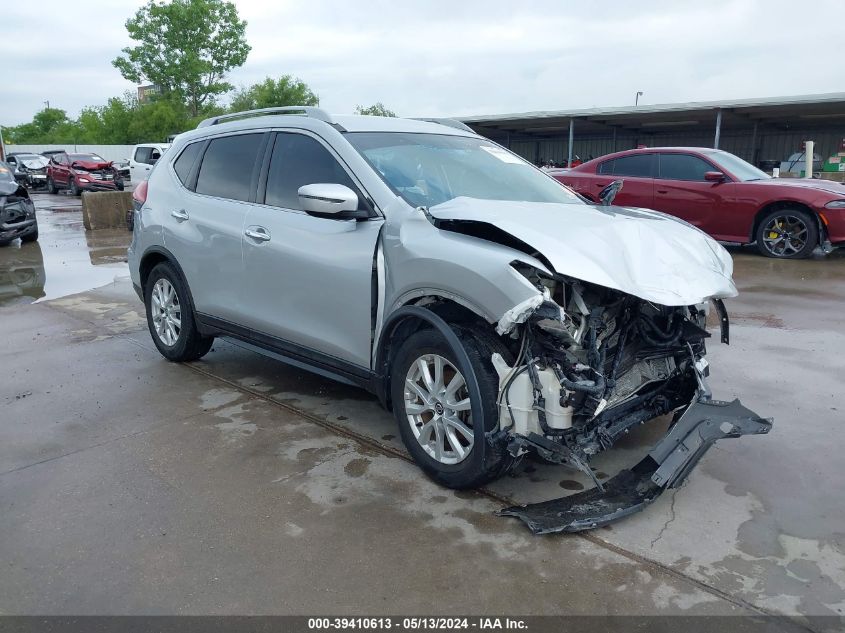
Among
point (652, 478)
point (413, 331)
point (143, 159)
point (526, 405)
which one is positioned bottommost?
point (652, 478)

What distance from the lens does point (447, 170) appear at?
423 cm

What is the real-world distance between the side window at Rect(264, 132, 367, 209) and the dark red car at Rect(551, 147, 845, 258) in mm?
7630

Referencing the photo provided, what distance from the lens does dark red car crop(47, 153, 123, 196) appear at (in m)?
27.7

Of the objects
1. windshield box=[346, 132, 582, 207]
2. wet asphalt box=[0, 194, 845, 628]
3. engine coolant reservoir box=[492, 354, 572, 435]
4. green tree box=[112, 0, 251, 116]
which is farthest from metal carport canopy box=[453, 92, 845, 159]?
green tree box=[112, 0, 251, 116]

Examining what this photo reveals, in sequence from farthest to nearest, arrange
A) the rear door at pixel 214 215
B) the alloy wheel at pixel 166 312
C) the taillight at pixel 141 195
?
the taillight at pixel 141 195, the alloy wheel at pixel 166 312, the rear door at pixel 214 215

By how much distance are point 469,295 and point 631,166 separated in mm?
8961

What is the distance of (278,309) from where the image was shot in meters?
4.38

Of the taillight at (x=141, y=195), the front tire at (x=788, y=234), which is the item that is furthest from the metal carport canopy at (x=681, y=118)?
the taillight at (x=141, y=195)

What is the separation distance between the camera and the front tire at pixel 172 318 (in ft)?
17.6

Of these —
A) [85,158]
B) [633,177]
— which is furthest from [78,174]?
[633,177]

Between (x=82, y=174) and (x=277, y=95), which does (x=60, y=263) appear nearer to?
(x=82, y=174)

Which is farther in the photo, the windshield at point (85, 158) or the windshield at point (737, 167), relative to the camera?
the windshield at point (85, 158)

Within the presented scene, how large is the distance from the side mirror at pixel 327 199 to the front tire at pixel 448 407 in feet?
2.61

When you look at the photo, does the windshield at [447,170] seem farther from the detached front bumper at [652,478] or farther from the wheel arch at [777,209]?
the wheel arch at [777,209]
